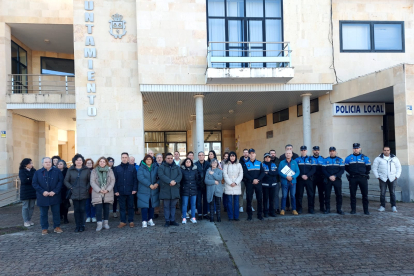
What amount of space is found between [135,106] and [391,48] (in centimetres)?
1069

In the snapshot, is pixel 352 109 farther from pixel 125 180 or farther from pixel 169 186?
pixel 125 180

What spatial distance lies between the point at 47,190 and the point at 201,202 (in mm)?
3673

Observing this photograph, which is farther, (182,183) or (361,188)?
(361,188)

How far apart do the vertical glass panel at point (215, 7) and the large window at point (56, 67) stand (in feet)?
30.9

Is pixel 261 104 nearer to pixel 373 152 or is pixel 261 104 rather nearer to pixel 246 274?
→ pixel 373 152

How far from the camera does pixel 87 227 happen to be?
7582 millimetres

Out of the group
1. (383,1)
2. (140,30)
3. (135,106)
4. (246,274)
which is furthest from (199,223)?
(383,1)

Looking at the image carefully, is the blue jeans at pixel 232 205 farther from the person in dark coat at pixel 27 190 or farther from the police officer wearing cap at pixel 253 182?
the person in dark coat at pixel 27 190

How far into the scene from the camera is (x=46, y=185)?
→ 23.0 feet

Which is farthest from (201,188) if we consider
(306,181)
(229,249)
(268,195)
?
(306,181)

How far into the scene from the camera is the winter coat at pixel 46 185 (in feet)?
22.8

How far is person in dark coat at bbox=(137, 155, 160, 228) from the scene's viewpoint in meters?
7.34

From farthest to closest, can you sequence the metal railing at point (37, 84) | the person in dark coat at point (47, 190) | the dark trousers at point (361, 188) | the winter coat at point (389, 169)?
the metal railing at point (37, 84)
the winter coat at point (389, 169)
the dark trousers at point (361, 188)
the person in dark coat at point (47, 190)

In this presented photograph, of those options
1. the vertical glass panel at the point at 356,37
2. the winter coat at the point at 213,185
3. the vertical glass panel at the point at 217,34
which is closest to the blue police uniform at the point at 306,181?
the winter coat at the point at 213,185
